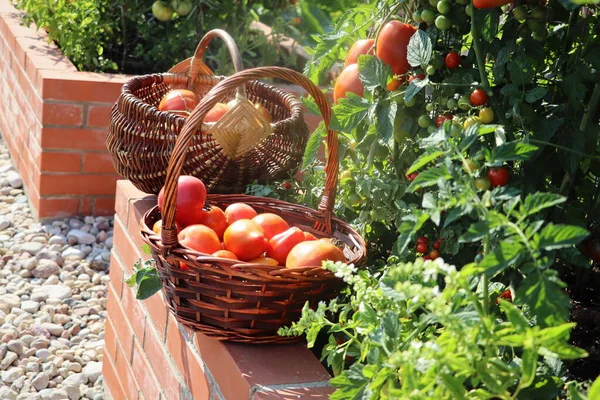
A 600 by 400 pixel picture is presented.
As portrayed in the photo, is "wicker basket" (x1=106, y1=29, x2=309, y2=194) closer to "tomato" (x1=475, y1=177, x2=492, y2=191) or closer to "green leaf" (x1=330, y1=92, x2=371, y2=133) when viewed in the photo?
"green leaf" (x1=330, y1=92, x2=371, y2=133)

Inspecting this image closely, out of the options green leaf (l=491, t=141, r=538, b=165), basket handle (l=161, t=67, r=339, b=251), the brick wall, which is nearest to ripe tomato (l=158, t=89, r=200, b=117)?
the brick wall

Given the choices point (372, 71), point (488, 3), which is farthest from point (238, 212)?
point (488, 3)

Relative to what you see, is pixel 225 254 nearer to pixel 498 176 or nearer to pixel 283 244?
pixel 283 244

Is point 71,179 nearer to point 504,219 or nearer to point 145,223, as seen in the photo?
point 145,223

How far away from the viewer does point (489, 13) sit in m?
1.26

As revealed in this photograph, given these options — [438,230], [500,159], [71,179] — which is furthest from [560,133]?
[71,179]

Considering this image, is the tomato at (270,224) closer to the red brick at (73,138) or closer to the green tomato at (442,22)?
the green tomato at (442,22)

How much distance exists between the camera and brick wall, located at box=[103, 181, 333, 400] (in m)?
1.30

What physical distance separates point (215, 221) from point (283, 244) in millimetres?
157

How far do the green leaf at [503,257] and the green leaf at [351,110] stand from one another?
2.02 feet

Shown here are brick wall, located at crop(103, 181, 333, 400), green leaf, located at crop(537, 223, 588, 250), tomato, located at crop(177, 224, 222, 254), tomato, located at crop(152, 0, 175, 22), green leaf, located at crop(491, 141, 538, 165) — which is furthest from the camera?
tomato, located at crop(152, 0, 175, 22)

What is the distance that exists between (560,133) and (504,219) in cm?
51

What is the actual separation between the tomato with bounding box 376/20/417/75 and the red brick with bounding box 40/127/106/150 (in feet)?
5.82

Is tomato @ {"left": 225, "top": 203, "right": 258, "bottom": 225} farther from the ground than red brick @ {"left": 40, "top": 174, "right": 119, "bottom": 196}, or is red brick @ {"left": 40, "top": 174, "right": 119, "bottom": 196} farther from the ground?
tomato @ {"left": 225, "top": 203, "right": 258, "bottom": 225}
